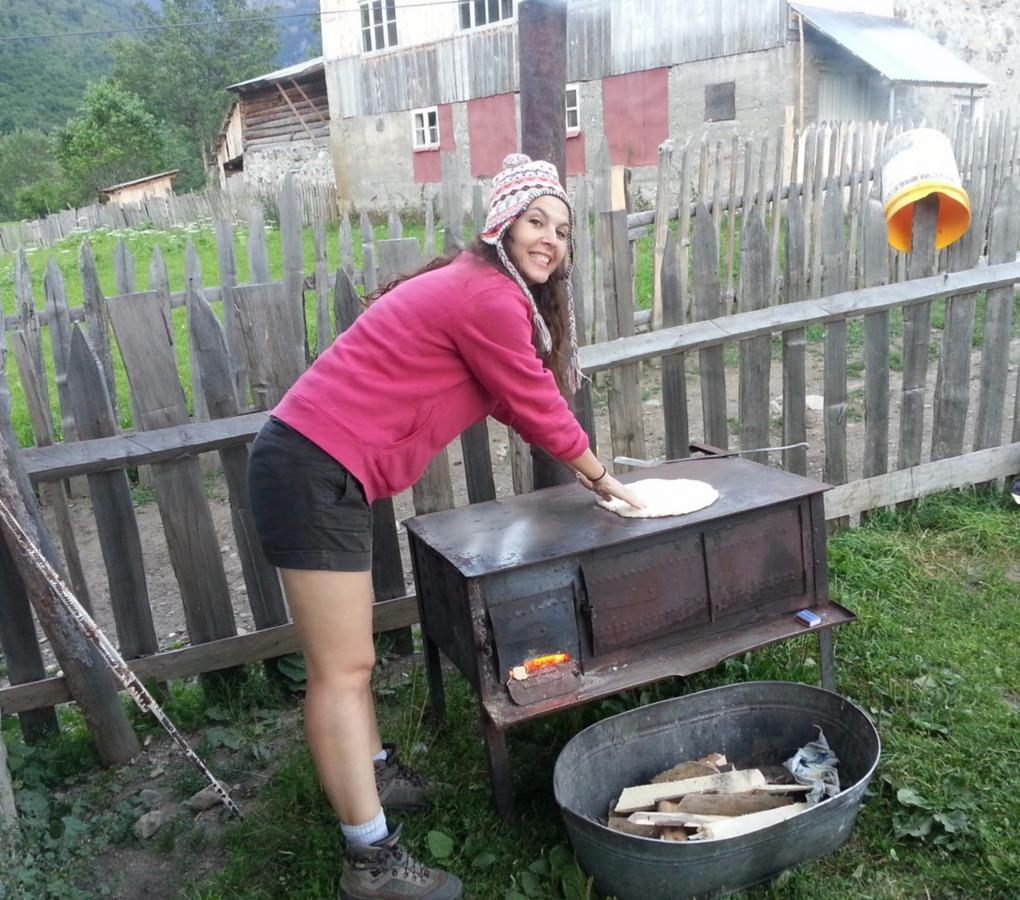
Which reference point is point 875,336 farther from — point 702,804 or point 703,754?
A: point 702,804

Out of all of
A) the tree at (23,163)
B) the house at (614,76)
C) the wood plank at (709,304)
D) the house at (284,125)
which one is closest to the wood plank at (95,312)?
the wood plank at (709,304)

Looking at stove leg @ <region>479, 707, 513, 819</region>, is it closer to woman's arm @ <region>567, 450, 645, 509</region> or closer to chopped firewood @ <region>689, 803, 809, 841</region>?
chopped firewood @ <region>689, 803, 809, 841</region>

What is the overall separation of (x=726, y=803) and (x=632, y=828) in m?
0.28

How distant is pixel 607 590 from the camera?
261cm

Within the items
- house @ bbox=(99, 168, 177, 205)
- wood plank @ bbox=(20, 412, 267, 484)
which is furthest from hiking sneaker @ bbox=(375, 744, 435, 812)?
house @ bbox=(99, 168, 177, 205)

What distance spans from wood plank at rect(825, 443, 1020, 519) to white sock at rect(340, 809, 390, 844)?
9.27 feet

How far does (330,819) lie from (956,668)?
89.1 inches

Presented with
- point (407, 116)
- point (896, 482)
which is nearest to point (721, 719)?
point (896, 482)

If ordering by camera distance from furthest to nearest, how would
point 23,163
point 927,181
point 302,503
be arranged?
point 23,163
point 927,181
point 302,503

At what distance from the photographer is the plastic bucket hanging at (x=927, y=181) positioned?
403cm

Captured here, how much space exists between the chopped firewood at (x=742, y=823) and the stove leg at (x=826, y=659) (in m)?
0.63

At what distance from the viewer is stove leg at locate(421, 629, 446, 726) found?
3.17 m

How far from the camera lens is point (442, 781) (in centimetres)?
292

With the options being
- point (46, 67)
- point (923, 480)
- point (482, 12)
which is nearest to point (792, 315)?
point (923, 480)
